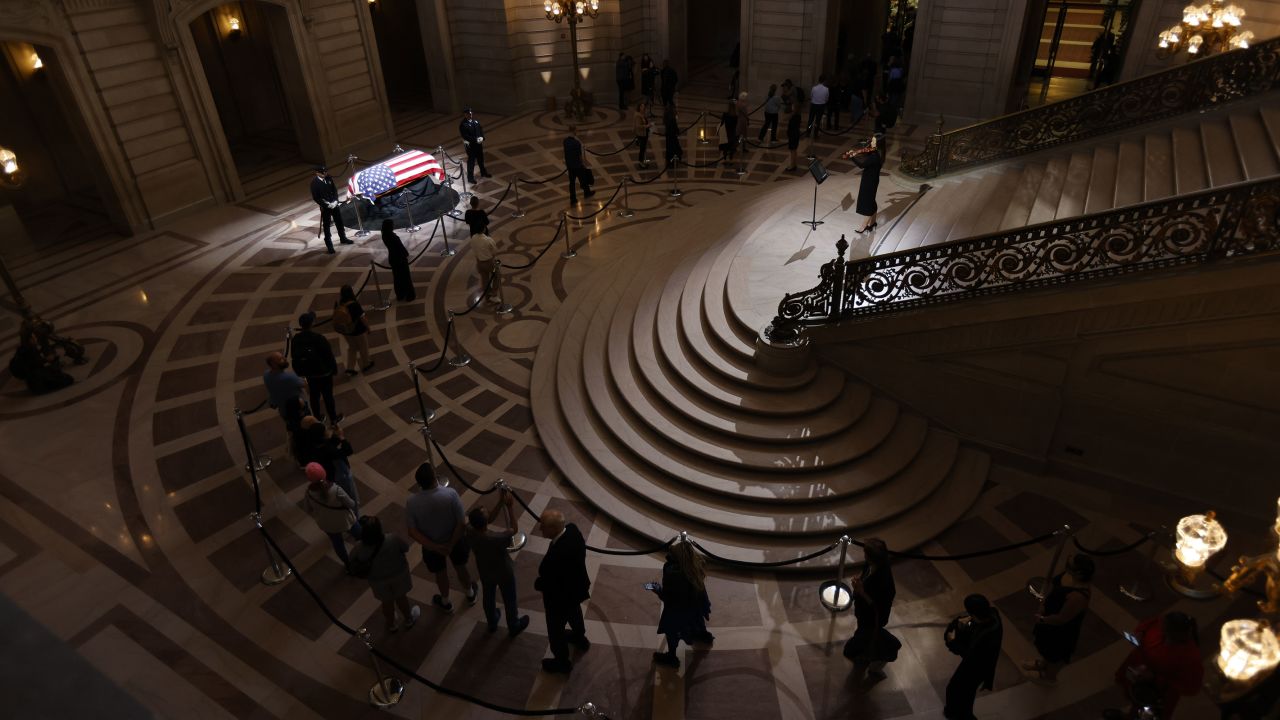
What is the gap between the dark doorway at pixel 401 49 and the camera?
22.6m

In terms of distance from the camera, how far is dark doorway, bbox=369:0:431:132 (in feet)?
74.3

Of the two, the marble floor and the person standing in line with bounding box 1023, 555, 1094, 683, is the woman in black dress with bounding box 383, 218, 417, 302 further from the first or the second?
the person standing in line with bounding box 1023, 555, 1094, 683

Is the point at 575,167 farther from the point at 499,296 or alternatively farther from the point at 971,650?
the point at 971,650

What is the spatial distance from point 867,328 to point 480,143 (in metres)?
10.4

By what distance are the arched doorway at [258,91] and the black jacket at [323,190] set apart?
4098 mm

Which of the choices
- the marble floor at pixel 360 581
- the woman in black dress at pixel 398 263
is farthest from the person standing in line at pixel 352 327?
the woman in black dress at pixel 398 263

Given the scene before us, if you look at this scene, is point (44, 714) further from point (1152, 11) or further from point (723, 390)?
point (1152, 11)

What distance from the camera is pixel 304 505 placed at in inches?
305

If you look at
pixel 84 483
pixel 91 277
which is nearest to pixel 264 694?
pixel 84 483

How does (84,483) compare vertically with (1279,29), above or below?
below

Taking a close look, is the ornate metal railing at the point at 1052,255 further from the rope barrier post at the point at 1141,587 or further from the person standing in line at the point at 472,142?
the person standing in line at the point at 472,142

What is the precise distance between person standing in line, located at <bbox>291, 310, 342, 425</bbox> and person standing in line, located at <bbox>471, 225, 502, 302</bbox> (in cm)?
300

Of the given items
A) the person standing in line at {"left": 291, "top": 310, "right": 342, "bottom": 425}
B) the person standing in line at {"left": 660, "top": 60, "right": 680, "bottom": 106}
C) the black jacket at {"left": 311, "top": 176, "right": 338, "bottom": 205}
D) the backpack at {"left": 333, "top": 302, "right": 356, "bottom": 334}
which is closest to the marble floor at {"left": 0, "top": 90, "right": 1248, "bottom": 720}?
the person standing in line at {"left": 291, "top": 310, "right": 342, "bottom": 425}

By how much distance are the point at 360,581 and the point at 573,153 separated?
30.3ft
